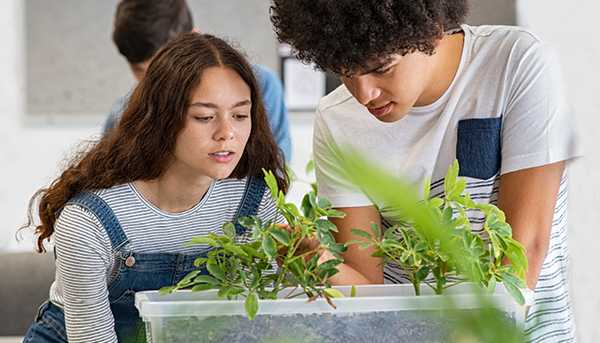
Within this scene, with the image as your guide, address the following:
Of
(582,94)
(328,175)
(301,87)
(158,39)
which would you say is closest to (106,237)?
(328,175)

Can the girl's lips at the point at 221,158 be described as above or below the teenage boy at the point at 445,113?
below

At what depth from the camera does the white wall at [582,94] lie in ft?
7.93

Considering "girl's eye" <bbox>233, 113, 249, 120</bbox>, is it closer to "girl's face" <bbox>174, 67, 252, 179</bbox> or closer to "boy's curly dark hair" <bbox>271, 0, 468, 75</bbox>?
"girl's face" <bbox>174, 67, 252, 179</bbox>

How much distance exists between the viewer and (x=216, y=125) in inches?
54.9

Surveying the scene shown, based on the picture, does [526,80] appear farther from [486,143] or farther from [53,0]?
[53,0]

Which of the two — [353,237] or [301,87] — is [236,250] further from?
[301,87]

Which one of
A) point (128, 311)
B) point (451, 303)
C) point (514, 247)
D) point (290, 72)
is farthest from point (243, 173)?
point (290, 72)

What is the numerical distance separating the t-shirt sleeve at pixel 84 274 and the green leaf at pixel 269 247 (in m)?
0.59

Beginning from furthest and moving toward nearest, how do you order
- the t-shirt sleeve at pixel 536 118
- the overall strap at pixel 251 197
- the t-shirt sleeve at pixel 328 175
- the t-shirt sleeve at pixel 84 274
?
the overall strap at pixel 251 197, the t-shirt sleeve at pixel 84 274, the t-shirt sleeve at pixel 328 175, the t-shirt sleeve at pixel 536 118

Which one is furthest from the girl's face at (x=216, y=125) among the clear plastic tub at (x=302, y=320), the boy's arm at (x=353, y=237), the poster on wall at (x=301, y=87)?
the poster on wall at (x=301, y=87)

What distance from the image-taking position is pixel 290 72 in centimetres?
489

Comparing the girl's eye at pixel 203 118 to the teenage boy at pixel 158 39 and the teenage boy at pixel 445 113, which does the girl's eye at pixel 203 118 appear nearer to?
the teenage boy at pixel 445 113

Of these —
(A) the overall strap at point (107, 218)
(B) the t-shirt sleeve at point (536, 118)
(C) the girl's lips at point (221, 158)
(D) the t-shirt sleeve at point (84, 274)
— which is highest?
(B) the t-shirt sleeve at point (536, 118)

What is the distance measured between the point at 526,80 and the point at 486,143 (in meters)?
0.09
